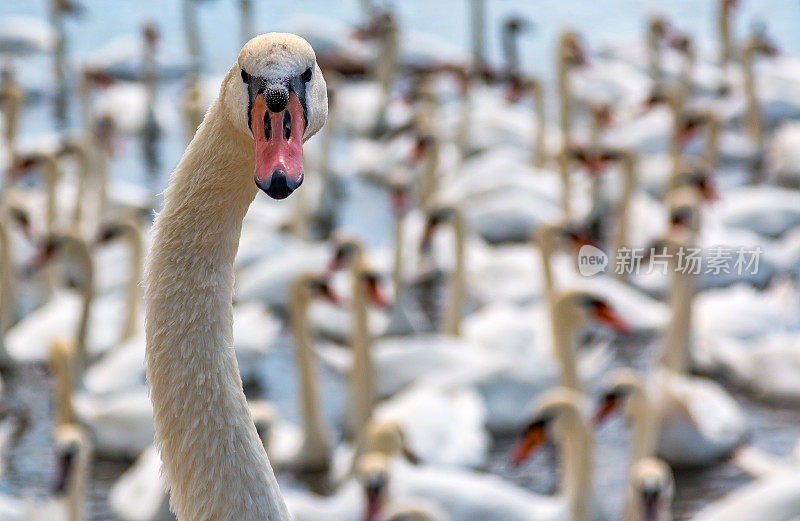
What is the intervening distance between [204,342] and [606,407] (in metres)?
4.71

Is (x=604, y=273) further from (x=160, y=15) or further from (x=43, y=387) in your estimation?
(x=160, y=15)

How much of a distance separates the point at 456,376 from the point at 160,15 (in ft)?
47.9

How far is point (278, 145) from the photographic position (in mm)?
1784

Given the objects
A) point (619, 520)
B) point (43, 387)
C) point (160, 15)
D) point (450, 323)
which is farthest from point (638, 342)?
point (160, 15)

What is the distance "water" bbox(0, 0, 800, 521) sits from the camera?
698cm

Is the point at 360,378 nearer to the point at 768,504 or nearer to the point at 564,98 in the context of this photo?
the point at 768,504

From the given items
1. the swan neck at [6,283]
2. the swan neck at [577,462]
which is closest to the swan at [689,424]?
the swan neck at [577,462]

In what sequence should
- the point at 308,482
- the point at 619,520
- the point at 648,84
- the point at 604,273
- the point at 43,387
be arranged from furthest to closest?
the point at 648,84
the point at 604,273
the point at 43,387
the point at 308,482
the point at 619,520

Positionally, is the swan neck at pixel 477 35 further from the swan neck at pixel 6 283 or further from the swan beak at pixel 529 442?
the swan beak at pixel 529 442

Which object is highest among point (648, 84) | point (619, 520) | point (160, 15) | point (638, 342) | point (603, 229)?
point (160, 15)

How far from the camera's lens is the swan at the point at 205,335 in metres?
1.98

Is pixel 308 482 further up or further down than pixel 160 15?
further down

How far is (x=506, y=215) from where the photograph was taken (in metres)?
11.2

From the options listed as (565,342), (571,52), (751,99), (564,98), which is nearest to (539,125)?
(564,98)
